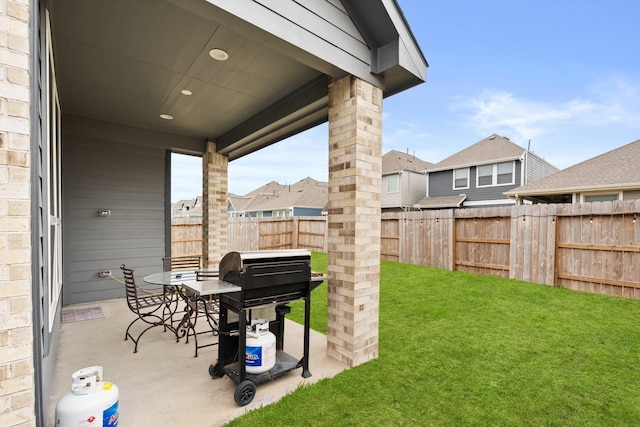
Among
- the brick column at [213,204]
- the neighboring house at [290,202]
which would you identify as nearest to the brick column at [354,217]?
the brick column at [213,204]

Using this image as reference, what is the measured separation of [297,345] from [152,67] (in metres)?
3.58

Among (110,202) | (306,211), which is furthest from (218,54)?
(306,211)

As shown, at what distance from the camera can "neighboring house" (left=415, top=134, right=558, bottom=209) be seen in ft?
41.3

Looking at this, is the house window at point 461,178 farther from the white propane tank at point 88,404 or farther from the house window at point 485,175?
the white propane tank at point 88,404

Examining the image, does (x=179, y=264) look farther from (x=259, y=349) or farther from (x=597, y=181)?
(x=597, y=181)

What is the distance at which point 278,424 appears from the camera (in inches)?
82.2

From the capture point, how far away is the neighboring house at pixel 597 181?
810 centimetres

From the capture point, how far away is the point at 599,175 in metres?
8.84

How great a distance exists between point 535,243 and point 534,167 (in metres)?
8.86

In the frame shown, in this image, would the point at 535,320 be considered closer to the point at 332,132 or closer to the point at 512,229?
the point at 512,229

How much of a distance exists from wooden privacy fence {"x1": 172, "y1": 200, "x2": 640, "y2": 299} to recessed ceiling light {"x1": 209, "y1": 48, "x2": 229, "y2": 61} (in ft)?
21.3

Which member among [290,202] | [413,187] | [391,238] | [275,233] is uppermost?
[413,187]

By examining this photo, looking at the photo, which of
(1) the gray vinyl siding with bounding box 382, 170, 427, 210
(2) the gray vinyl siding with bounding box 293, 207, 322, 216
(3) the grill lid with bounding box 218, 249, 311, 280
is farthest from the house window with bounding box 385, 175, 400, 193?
(3) the grill lid with bounding box 218, 249, 311, 280

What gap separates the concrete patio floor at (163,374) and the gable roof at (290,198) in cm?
1954
